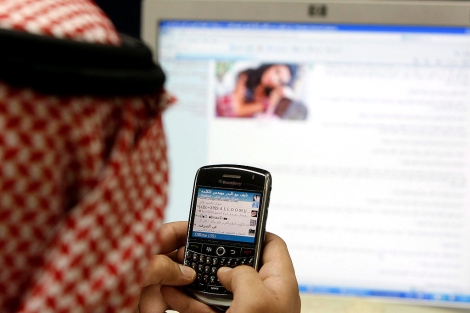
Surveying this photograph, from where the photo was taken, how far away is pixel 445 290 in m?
0.62

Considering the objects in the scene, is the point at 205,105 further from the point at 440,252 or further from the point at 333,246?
the point at 440,252

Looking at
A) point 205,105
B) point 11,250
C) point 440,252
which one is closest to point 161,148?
point 11,250

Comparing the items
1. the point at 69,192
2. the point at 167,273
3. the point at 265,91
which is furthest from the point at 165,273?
the point at 265,91

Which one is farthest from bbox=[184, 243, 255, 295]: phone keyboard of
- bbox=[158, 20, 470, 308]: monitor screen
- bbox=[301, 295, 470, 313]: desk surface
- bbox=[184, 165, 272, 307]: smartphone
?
bbox=[301, 295, 470, 313]: desk surface

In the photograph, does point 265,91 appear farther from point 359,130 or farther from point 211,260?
point 211,260

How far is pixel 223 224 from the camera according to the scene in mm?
474

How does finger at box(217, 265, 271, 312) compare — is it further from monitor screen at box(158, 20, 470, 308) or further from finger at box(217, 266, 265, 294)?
monitor screen at box(158, 20, 470, 308)

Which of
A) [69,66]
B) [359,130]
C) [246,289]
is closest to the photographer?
[69,66]

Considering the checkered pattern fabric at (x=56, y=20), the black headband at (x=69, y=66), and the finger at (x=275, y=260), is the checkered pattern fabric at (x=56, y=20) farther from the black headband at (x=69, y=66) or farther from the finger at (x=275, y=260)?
the finger at (x=275, y=260)

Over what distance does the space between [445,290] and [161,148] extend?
0.49m

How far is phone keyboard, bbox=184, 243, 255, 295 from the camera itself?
45cm

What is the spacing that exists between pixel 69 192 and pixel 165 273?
0.19 metres

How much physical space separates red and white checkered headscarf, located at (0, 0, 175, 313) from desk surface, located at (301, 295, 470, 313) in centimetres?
50

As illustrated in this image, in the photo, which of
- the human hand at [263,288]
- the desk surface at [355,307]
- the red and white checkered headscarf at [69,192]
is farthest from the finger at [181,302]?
the desk surface at [355,307]
